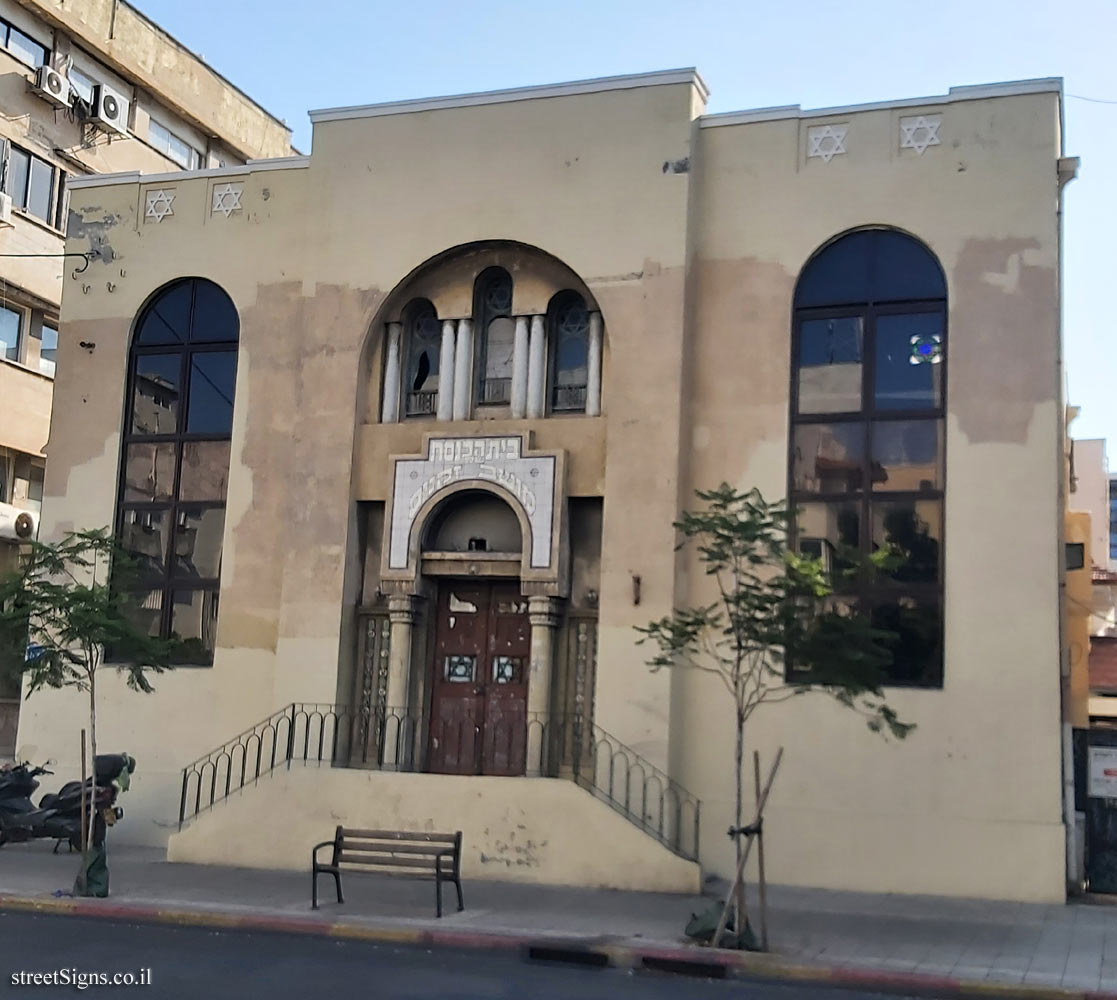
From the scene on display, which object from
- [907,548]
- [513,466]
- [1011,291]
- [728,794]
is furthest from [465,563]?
[1011,291]

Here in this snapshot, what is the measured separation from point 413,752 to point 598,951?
671cm

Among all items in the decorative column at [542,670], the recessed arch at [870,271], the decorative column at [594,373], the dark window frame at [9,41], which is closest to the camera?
the recessed arch at [870,271]

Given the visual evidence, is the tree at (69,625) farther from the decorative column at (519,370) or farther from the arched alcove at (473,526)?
the decorative column at (519,370)

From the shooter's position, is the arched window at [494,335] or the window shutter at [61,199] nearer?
the arched window at [494,335]

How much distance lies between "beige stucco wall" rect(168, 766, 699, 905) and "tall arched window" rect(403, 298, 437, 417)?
5.18m

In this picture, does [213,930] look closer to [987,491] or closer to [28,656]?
[28,656]

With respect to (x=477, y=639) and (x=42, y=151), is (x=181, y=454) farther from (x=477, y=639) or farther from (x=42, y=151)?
(x=42, y=151)

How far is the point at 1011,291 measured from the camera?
16609 millimetres

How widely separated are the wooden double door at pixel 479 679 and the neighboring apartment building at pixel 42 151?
13.3m

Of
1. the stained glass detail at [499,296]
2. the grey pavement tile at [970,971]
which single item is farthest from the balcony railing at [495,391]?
the grey pavement tile at [970,971]

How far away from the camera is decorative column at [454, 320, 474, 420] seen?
18.8 m

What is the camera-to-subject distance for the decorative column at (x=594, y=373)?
18.3 m

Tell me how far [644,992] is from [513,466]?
8.67 m

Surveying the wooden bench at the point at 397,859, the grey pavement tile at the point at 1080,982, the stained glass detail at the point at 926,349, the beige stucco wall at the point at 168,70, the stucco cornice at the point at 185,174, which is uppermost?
the beige stucco wall at the point at 168,70
